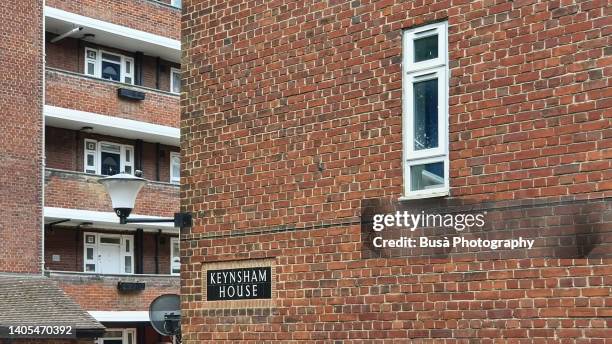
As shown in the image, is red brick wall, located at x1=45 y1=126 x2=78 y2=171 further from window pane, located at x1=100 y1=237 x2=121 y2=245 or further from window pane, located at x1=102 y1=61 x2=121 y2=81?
window pane, located at x1=100 y1=237 x2=121 y2=245

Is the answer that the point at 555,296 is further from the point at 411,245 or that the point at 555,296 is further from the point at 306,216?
the point at 306,216

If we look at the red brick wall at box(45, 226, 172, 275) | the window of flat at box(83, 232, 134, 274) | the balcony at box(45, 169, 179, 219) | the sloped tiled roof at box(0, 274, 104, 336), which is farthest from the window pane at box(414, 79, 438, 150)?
the window of flat at box(83, 232, 134, 274)

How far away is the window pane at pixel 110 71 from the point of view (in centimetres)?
3462

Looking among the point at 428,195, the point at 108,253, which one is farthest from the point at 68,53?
the point at 428,195

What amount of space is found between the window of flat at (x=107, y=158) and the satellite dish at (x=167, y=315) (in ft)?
65.2

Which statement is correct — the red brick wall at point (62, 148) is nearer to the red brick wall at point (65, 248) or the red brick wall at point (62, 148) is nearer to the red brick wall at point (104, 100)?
the red brick wall at point (104, 100)

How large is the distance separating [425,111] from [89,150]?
80.2 feet

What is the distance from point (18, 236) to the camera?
30750 millimetres

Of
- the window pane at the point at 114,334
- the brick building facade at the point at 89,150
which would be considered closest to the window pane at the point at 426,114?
the brick building facade at the point at 89,150

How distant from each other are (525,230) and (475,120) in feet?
3.37

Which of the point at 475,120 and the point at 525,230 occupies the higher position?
the point at 475,120

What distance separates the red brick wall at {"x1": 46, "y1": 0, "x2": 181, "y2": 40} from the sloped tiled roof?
7.27m

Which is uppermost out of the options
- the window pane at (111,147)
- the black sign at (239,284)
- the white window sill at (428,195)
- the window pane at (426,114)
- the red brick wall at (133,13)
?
the red brick wall at (133,13)

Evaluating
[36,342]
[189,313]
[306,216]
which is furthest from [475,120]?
[36,342]
